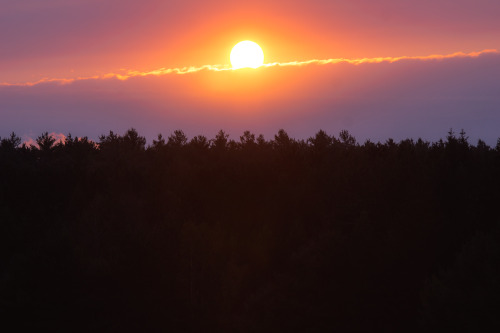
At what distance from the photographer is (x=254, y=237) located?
38969 mm

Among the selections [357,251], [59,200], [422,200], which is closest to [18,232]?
[59,200]

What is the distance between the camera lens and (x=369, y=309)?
32469 mm

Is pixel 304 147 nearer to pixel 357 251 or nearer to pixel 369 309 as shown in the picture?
pixel 357 251

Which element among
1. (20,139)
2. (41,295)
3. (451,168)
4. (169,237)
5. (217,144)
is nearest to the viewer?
(41,295)

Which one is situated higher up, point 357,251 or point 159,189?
point 159,189

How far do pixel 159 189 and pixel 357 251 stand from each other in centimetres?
1471

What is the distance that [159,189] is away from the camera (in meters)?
43.0

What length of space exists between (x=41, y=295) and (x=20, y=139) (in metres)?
24.4

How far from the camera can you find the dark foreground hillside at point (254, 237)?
31.5m

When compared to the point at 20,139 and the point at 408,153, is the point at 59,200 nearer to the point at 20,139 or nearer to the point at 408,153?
the point at 20,139

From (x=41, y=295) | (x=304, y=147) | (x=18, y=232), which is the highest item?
(x=304, y=147)

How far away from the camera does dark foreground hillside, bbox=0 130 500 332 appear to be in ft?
103

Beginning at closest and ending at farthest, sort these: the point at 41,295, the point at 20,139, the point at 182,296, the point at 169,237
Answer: the point at 41,295
the point at 182,296
the point at 169,237
the point at 20,139

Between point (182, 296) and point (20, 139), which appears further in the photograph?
point (20, 139)
